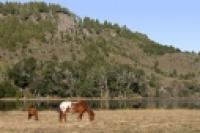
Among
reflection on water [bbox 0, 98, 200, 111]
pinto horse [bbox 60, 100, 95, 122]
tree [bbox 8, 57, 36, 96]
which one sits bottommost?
pinto horse [bbox 60, 100, 95, 122]

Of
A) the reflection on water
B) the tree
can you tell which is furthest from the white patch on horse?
the tree

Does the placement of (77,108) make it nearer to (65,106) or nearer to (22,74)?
(65,106)

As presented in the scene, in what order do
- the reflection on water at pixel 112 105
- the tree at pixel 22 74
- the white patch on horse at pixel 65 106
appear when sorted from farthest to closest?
the tree at pixel 22 74
the reflection on water at pixel 112 105
the white patch on horse at pixel 65 106

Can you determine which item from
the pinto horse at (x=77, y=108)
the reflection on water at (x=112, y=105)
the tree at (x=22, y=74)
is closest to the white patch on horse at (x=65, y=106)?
the pinto horse at (x=77, y=108)

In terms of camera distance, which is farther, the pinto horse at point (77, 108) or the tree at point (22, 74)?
the tree at point (22, 74)

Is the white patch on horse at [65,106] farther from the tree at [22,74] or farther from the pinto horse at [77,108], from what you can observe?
the tree at [22,74]

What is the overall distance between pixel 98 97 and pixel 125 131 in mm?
156003

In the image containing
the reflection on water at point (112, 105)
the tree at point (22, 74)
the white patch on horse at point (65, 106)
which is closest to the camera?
the white patch on horse at point (65, 106)

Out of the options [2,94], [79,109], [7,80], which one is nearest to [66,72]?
[7,80]

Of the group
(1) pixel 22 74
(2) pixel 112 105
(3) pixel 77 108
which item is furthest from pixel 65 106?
(1) pixel 22 74

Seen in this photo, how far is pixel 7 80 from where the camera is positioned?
184 meters

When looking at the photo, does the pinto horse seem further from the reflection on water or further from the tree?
the tree

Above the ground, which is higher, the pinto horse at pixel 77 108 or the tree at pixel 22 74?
the tree at pixel 22 74

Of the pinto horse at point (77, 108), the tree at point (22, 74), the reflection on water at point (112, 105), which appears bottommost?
the pinto horse at point (77, 108)
